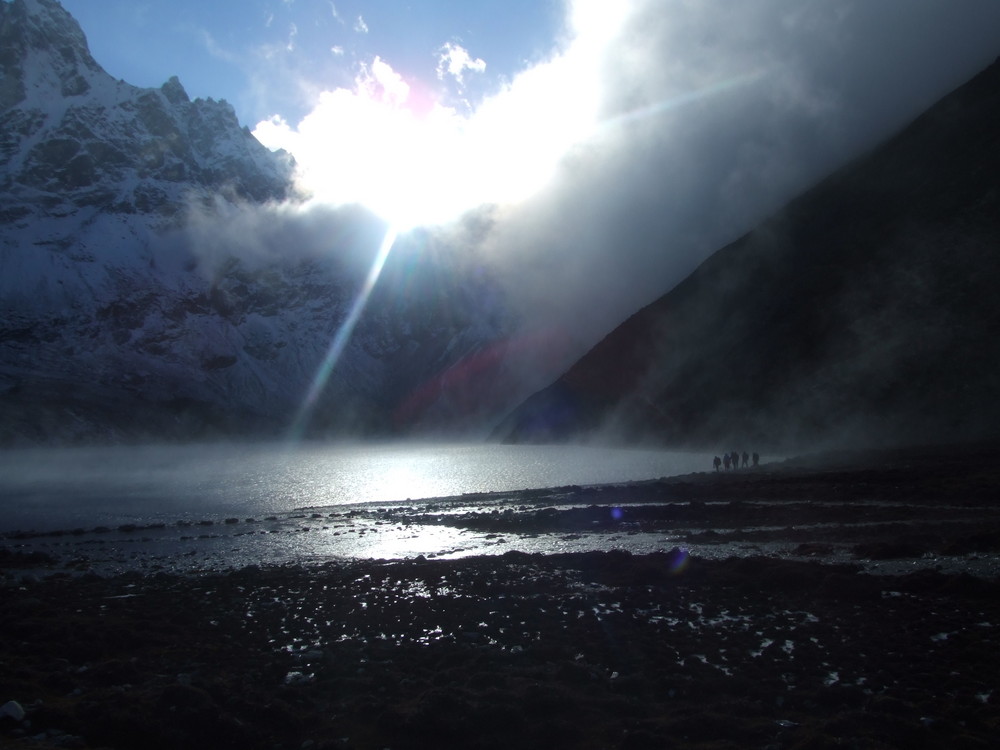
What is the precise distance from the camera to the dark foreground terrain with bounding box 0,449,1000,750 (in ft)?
38.2

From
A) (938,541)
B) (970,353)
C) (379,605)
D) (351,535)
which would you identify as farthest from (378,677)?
(970,353)

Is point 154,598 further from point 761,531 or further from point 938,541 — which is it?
point 938,541

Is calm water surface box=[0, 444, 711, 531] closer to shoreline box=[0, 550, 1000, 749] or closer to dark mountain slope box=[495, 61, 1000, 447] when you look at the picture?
dark mountain slope box=[495, 61, 1000, 447]

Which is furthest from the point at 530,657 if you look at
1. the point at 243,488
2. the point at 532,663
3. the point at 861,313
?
the point at 861,313

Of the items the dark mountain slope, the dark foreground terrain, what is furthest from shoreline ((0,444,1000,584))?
the dark mountain slope

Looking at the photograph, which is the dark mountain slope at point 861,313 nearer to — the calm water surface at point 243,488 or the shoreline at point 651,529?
the calm water surface at point 243,488

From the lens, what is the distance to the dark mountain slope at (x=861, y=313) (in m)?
77.1

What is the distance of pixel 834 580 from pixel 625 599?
5.93 meters

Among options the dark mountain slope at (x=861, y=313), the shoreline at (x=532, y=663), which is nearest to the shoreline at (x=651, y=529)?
the shoreline at (x=532, y=663)

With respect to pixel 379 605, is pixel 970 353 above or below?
above

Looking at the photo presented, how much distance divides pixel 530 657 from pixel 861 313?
3770 inches

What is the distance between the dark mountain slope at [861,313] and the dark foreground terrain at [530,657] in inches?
2350

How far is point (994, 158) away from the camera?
9575 centimetres

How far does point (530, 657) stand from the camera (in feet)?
51.1
